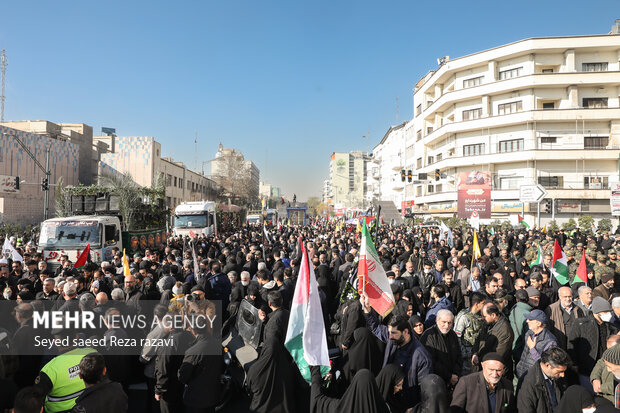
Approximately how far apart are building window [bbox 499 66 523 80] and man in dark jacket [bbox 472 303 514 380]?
41.2 m

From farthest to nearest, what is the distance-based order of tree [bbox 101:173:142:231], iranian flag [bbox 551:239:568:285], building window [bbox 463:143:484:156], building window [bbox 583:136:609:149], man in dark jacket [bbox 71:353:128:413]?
building window [bbox 463:143:484:156], building window [bbox 583:136:609:149], tree [bbox 101:173:142:231], iranian flag [bbox 551:239:568:285], man in dark jacket [bbox 71:353:128:413]

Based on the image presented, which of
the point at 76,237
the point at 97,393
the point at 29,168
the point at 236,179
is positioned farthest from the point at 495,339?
the point at 236,179

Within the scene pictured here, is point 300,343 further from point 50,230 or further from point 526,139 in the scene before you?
point 526,139

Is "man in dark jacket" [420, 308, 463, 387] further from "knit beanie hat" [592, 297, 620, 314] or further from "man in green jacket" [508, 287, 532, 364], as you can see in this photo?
"knit beanie hat" [592, 297, 620, 314]

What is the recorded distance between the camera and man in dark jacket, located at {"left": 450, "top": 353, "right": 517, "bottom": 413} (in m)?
3.55

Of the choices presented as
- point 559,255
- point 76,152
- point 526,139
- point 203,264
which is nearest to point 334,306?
point 203,264

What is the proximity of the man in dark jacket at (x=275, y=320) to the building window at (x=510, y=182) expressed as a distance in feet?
131

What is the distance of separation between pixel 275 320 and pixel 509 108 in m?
42.1

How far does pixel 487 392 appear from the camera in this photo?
3.60 m

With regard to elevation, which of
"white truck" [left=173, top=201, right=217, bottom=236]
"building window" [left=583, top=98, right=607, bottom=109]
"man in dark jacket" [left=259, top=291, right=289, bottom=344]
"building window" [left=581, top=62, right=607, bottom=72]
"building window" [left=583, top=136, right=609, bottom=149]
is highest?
"building window" [left=581, top=62, right=607, bottom=72]

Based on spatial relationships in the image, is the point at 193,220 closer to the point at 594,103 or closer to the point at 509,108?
the point at 509,108

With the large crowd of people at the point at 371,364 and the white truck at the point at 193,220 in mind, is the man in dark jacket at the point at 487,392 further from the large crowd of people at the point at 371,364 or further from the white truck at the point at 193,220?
the white truck at the point at 193,220

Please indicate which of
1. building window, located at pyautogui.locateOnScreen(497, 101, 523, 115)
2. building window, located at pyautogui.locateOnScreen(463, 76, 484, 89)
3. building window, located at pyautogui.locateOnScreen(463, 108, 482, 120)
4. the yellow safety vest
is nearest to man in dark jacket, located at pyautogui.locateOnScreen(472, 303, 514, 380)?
the yellow safety vest

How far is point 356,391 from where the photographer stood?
3.17 metres
